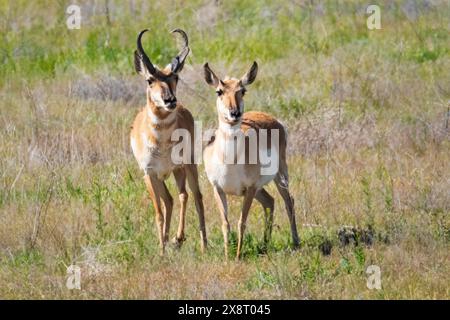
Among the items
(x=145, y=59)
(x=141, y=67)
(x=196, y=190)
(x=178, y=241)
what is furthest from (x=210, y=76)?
(x=178, y=241)

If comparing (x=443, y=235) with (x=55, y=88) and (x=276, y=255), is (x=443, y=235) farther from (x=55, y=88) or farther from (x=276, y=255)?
(x=55, y=88)

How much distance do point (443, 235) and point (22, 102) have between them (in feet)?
23.2

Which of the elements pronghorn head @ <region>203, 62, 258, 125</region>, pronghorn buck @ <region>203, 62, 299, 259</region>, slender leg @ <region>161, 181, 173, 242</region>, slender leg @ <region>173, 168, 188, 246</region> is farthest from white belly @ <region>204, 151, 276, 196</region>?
slender leg @ <region>161, 181, 173, 242</region>

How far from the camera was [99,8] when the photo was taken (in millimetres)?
19578

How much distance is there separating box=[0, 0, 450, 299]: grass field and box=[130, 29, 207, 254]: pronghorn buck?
0.88 ft

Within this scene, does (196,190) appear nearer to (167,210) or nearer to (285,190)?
(167,210)

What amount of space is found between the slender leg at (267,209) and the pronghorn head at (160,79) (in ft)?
4.68

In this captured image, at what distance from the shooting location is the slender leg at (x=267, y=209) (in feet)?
29.8

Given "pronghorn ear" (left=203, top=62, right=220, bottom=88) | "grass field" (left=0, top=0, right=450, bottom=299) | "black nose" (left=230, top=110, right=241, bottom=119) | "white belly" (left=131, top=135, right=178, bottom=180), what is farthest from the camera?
"white belly" (left=131, top=135, right=178, bottom=180)

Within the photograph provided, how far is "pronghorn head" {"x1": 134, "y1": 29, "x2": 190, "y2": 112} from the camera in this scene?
880 centimetres

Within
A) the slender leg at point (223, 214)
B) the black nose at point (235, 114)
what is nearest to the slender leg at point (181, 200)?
the slender leg at point (223, 214)

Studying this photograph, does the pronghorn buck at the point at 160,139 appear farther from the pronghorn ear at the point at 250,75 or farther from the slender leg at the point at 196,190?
the pronghorn ear at the point at 250,75

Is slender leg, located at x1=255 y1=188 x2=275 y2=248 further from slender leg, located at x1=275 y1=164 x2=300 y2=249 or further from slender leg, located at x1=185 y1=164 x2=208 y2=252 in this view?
slender leg, located at x1=185 y1=164 x2=208 y2=252

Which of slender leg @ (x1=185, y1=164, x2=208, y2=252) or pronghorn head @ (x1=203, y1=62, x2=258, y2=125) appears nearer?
pronghorn head @ (x1=203, y1=62, x2=258, y2=125)
